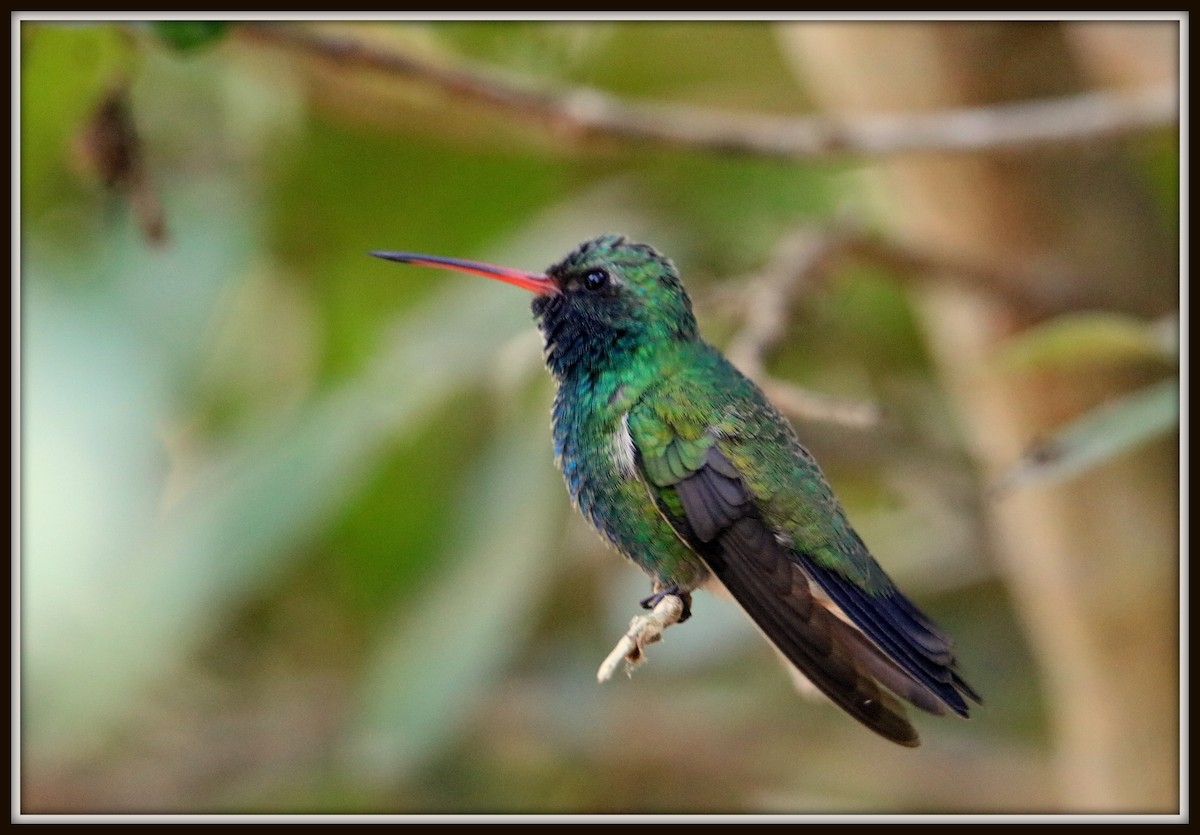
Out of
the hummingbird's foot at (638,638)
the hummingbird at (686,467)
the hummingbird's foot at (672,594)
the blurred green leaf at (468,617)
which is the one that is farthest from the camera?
the blurred green leaf at (468,617)

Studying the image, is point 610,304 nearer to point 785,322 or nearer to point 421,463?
point 785,322

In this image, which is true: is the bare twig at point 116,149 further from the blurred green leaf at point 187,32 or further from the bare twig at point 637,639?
the bare twig at point 637,639

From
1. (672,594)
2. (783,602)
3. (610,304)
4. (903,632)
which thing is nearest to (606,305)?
(610,304)

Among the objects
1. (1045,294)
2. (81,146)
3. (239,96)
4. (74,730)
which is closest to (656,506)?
(81,146)

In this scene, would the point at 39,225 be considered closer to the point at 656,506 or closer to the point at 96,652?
the point at 96,652

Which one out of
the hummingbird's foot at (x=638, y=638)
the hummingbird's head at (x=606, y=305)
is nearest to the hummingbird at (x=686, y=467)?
the hummingbird's head at (x=606, y=305)

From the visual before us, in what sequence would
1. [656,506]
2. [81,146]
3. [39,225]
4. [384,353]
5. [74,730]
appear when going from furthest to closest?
[39,225], [384,353], [74,730], [81,146], [656,506]
